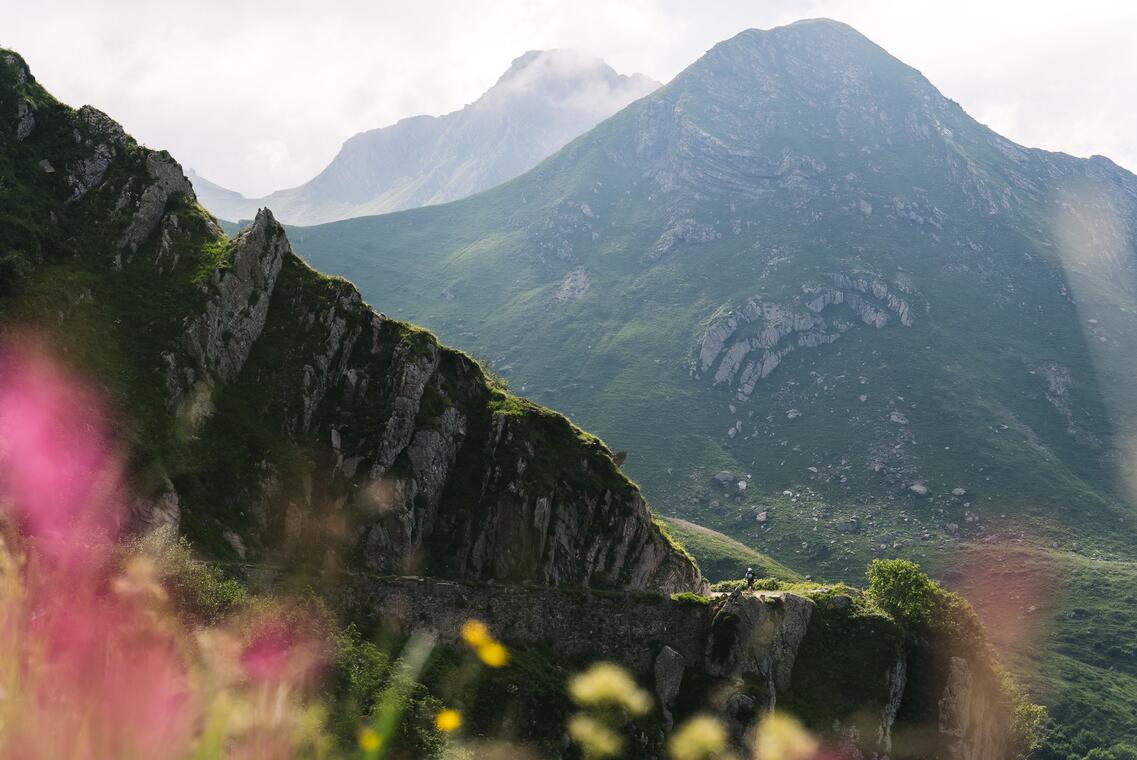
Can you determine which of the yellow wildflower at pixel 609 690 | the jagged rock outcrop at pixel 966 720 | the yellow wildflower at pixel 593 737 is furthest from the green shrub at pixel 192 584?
the jagged rock outcrop at pixel 966 720

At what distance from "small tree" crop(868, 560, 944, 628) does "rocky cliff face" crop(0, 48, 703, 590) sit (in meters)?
21.7

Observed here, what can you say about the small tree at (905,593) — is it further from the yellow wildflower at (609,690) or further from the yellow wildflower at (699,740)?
the yellow wildflower at (609,690)

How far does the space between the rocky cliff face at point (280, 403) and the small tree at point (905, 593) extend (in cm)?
2165

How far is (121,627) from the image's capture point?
44094 mm

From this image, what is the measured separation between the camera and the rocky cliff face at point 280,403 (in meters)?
67.5

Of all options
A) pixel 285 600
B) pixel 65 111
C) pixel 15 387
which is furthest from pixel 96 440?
pixel 65 111

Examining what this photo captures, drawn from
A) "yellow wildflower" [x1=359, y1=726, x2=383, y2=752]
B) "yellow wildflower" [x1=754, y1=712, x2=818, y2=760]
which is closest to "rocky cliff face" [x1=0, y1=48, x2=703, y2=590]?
"yellow wildflower" [x1=754, y1=712, x2=818, y2=760]

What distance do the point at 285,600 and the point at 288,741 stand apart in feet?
38.4

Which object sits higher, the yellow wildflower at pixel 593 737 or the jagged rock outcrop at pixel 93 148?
the jagged rock outcrop at pixel 93 148

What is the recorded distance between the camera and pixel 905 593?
299 ft

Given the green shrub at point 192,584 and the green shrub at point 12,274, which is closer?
the green shrub at point 192,584

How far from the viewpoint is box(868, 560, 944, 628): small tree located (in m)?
83.8

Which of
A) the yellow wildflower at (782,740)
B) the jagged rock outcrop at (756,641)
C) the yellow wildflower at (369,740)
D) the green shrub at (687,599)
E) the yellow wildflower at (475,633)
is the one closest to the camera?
the yellow wildflower at (369,740)

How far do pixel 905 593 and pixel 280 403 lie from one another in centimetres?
6906
